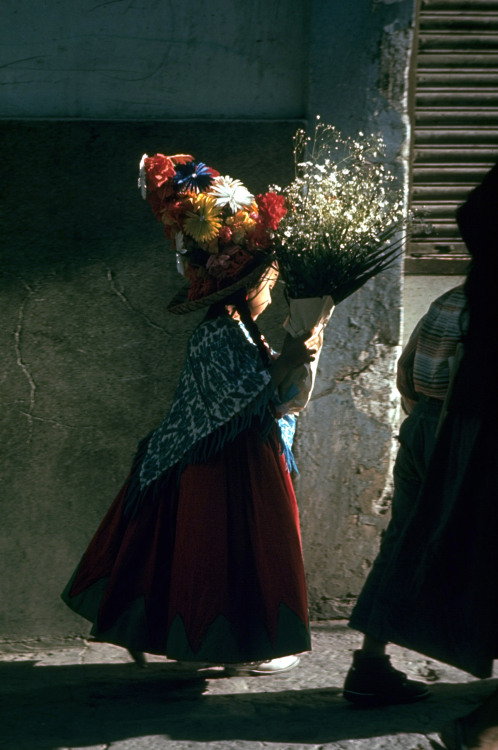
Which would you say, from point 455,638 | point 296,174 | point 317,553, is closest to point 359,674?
point 455,638

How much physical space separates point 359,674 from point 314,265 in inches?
52.5

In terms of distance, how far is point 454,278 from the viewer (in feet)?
14.5

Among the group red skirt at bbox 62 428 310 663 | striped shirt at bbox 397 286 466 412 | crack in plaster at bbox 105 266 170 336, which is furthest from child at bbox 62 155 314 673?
crack in plaster at bbox 105 266 170 336

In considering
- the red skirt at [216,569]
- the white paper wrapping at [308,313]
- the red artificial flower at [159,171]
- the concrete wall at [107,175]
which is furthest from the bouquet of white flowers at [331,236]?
the concrete wall at [107,175]

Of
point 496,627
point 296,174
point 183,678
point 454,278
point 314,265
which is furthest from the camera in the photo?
point 454,278

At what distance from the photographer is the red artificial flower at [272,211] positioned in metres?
3.14

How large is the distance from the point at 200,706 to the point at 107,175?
2054 mm

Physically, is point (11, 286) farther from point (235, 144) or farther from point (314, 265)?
point (314, 265)

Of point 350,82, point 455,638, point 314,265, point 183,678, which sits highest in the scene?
point 350,82

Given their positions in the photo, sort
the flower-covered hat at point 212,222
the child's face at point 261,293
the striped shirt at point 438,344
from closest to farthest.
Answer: the striped shirt at point 438,344, the flower-covered hat at point 212,222, the child's face at point 261,293

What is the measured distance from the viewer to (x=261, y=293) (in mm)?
3318

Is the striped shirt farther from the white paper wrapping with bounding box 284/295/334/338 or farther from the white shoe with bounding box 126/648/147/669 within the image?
the white shoe with bounding box 126/648/147/669

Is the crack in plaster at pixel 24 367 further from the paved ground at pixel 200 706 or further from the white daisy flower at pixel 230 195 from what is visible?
the white daisy flower at pixel 230 195

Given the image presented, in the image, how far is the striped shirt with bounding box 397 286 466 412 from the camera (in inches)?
115
